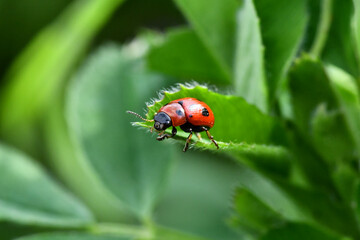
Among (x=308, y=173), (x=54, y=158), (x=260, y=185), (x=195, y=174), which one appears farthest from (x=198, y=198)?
(x=308, y=173)

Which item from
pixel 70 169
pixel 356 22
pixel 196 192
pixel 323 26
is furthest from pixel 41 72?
pixel 356 22

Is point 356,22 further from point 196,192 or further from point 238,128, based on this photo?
point 196,192

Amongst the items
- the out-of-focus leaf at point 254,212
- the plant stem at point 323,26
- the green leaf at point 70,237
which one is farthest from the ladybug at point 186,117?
the green leaf at point 70,237

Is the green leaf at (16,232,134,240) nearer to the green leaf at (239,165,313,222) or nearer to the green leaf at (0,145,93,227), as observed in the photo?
the green leaf at (0,145,93,227)

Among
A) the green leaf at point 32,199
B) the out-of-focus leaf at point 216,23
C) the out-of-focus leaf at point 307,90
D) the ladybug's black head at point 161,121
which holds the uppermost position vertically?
the out-of-focus leaf at point 216,23

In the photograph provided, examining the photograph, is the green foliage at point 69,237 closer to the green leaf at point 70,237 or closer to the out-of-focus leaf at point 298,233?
the green leaf at point 70,237

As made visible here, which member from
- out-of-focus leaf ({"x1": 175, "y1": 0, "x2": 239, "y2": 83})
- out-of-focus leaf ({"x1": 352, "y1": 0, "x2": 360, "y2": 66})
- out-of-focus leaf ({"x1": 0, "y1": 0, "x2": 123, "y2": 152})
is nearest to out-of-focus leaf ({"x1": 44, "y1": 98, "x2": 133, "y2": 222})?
out-of-focus leaf ({"x1": 0, "y1": 0, "x2": 123, "y2": 152})

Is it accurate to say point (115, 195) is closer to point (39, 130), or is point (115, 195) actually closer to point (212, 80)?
point (212, 80)
